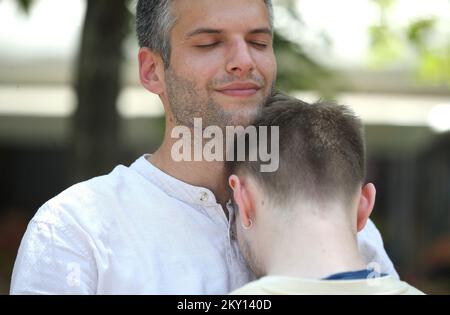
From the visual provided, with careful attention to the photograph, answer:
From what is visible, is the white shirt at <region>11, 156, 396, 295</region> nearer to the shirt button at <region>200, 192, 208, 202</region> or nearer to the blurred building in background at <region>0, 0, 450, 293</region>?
the shirt button at <region>200, 192, 208, 202</region>

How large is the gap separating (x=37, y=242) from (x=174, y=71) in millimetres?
619

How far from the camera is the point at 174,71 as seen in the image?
2.38 m

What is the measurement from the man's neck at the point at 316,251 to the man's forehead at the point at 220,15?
0.63 metres

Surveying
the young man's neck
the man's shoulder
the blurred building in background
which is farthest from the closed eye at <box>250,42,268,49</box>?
the blurred building in background

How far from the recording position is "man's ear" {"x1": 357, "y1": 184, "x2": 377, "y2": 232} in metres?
2.11

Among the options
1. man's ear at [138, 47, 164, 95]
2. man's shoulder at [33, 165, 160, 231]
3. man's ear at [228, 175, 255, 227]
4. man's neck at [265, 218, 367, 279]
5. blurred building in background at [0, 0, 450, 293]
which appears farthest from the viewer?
blurred building in background at [0, 0, 450, 293]

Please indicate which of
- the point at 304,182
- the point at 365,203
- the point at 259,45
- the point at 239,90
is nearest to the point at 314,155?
the point at 304,182

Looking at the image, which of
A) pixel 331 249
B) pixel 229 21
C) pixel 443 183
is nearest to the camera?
pixel 331 249

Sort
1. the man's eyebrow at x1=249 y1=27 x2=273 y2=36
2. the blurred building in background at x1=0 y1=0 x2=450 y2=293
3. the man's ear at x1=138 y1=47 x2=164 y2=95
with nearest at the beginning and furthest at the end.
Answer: the man's eyebrow at x1=249 y1=27 x2=273 y2=36 < the man's ear at x1=138 y1=47 x2=164 y2=95 < the blurred building in background at x1=0 y1=0 x2=450 y2=293

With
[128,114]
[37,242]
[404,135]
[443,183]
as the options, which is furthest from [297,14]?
[443,183]

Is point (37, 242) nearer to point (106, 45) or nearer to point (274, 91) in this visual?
point (274, 91)

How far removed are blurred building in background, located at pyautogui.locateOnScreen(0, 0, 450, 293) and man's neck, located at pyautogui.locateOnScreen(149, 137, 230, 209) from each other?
306 centimetres

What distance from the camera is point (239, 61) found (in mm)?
2250

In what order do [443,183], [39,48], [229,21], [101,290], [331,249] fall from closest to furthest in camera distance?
[331,249] → [101,290] → [229,21] → [39,48] → [443,183]
